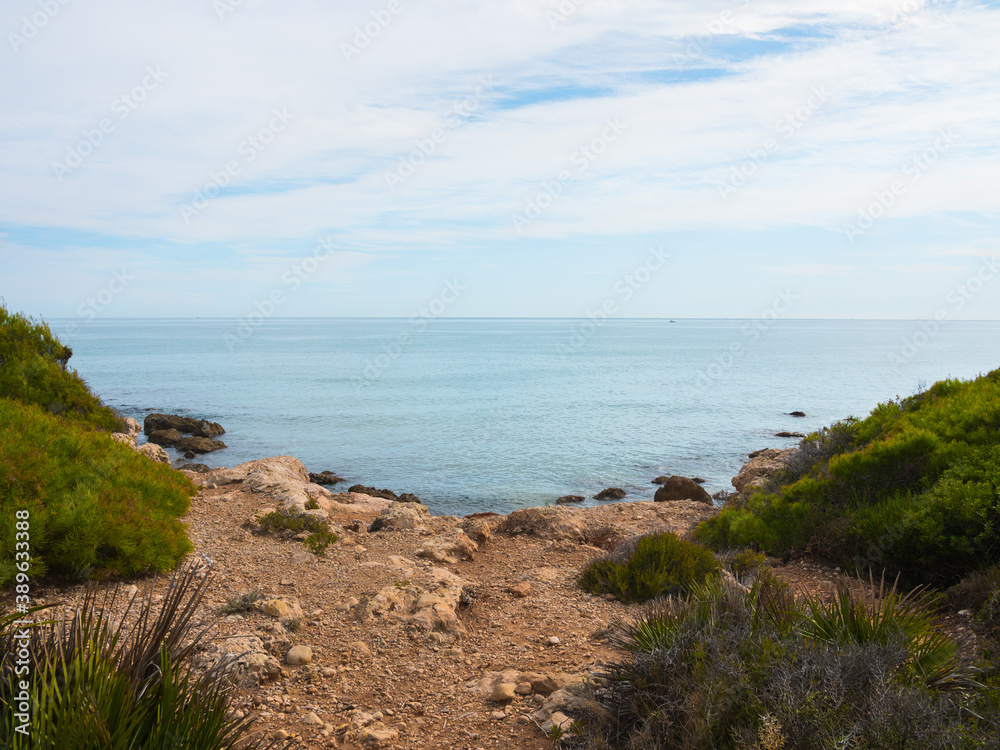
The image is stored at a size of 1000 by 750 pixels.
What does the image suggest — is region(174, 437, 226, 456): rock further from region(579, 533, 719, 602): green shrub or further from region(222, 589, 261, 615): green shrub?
region(579, 533, 719, 602): green shrub

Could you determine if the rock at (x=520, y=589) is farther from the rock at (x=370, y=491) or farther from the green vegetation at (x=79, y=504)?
the rock at (x=370, y=491)

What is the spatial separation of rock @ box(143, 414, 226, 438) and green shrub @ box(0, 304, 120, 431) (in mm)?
19351

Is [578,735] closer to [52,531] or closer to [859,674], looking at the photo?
[859,674]

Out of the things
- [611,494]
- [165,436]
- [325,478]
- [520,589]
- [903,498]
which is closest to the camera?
[903,498]

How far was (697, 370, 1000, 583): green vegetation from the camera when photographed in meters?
6.09

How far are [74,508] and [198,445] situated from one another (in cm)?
2248

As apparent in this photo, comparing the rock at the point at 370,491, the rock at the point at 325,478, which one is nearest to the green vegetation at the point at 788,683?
the rock at the point at 370,491

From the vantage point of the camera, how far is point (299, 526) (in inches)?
357

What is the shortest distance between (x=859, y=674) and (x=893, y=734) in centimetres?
49

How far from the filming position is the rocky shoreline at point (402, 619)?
4539mm

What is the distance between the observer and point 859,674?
11.2 ft

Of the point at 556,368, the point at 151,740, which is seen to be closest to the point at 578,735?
the point at 151,740

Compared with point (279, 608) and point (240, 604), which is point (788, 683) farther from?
point (240, 604)

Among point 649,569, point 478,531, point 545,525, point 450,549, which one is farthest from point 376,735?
point 545,525
